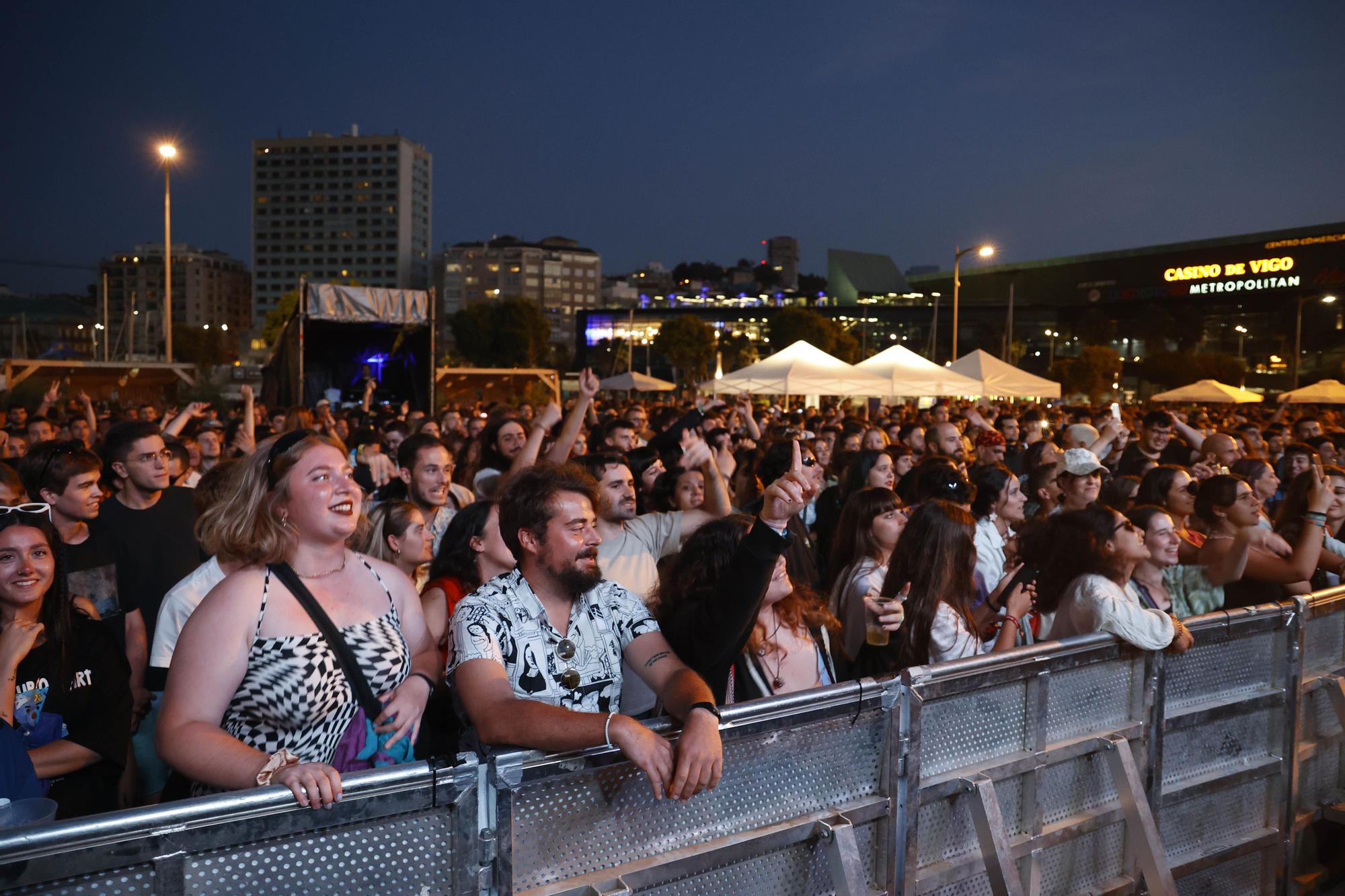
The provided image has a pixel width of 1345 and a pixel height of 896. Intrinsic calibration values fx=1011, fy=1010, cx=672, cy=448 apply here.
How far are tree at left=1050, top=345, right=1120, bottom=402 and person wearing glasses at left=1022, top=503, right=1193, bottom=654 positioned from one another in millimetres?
50950

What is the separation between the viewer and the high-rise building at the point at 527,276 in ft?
533

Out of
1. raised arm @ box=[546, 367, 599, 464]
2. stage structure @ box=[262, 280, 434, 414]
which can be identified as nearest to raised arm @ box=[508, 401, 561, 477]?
raised arm @ box=[546, 367, 599, 464]

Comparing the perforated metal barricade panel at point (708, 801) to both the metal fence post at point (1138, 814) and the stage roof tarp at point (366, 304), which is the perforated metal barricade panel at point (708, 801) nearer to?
the metal fence post at point (1138, 814)

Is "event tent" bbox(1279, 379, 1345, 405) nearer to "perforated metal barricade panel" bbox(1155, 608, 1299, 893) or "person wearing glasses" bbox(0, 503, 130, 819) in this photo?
"perforated metal barricade panel" bbox(1155, 608, 1299, 893)

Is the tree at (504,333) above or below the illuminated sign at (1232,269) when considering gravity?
below

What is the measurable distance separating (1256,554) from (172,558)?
18.8 feet

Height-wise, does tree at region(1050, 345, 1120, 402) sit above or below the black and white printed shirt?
above

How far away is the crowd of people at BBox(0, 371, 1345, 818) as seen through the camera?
2.44 meters

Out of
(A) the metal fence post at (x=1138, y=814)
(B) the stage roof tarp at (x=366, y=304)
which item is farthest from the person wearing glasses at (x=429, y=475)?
(B) the stage roof tarp at (x=366, y=304)

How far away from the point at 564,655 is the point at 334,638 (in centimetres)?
58

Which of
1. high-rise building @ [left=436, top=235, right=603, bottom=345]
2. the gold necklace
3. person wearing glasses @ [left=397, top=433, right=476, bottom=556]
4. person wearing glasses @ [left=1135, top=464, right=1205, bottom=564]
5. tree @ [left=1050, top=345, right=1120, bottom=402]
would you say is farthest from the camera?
high-rise building @ [left=436, top=235, right=603, bottom=345]

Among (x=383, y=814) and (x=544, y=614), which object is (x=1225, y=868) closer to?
(x=544, y=614)

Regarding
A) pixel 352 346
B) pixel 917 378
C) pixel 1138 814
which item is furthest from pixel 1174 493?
pixel 352 346

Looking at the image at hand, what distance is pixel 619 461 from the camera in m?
5.02
